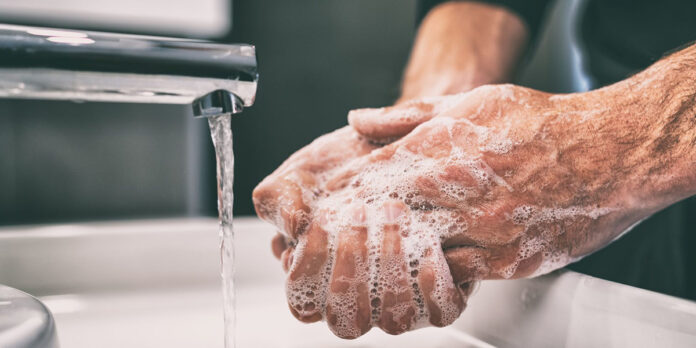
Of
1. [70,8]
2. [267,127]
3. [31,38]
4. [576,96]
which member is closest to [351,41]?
[267,127]

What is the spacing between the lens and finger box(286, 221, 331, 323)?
0.36 metres

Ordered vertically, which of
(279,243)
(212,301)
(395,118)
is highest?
(395,118)

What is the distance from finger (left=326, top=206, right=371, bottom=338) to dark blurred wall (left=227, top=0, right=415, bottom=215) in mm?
1000

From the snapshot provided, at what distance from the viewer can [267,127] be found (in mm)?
1411

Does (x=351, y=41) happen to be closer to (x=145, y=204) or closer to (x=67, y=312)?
(x=145, y=204)

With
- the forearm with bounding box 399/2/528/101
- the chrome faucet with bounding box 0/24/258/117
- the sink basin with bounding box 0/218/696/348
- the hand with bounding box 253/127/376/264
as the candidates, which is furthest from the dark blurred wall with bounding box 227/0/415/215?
the chrome faucet with bounding box 0/24/258/117

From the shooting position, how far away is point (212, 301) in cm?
59

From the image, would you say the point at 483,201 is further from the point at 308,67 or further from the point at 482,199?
the point at 308,67

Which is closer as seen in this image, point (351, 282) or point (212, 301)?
point (351, 282)

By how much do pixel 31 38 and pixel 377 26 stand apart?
1.33 metres

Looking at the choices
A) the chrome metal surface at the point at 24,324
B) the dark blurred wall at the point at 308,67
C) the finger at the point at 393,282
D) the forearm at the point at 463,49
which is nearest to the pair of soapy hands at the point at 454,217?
the finger at the point at 393,282

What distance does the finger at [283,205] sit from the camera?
1.21 feet

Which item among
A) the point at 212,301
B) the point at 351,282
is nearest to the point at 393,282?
the point at 351,282

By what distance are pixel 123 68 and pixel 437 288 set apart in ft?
0.76
